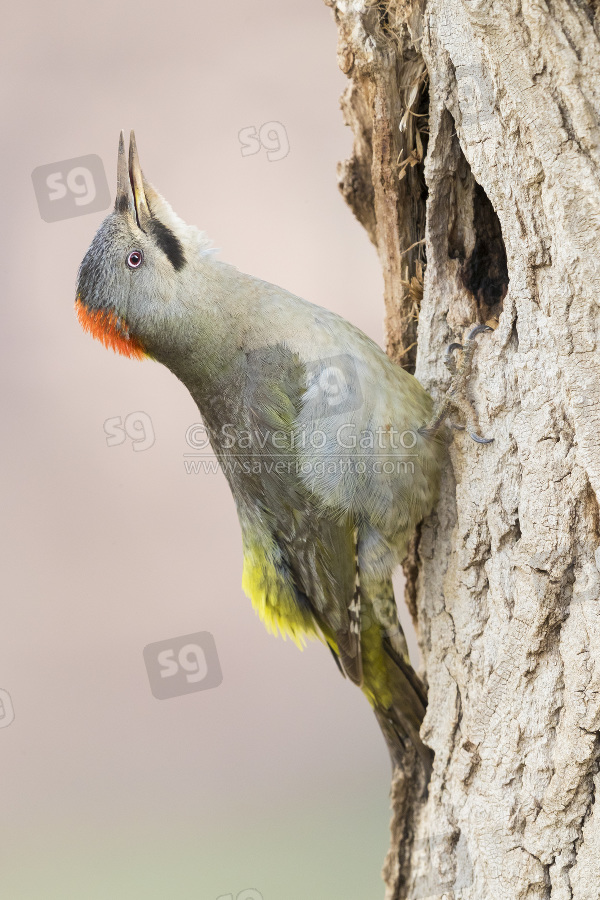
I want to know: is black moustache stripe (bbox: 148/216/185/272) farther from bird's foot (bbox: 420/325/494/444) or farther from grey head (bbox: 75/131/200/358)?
bird's foot (bbox: 420/325/494/444)

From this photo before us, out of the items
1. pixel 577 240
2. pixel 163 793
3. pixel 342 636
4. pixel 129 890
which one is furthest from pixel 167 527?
pixel 577 240

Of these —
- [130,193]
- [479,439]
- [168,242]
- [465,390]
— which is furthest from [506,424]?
[130,193]

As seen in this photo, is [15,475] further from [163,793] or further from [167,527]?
[163,793]

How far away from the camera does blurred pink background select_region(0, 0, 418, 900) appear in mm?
4578

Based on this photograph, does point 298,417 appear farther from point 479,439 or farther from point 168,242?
point 168,242

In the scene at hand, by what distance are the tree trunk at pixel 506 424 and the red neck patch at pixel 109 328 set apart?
1.07 m

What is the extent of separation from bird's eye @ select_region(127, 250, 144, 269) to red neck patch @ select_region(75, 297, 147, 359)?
18 centimetres

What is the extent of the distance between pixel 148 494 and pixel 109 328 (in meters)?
2.21

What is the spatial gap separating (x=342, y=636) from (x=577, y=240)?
4.97 ft

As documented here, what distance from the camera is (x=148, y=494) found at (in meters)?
4.88

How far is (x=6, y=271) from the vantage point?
4.53 meters

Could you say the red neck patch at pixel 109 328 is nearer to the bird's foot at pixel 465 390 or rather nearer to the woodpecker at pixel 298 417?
the woodpecker at pixel 298 417

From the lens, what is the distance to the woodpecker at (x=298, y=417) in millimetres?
2607

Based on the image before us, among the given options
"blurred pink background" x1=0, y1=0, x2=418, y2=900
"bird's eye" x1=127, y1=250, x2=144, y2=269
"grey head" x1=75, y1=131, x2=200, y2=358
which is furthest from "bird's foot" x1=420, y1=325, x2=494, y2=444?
"blurred pink background" x1=0, y1=0, x2=418, y2=900
